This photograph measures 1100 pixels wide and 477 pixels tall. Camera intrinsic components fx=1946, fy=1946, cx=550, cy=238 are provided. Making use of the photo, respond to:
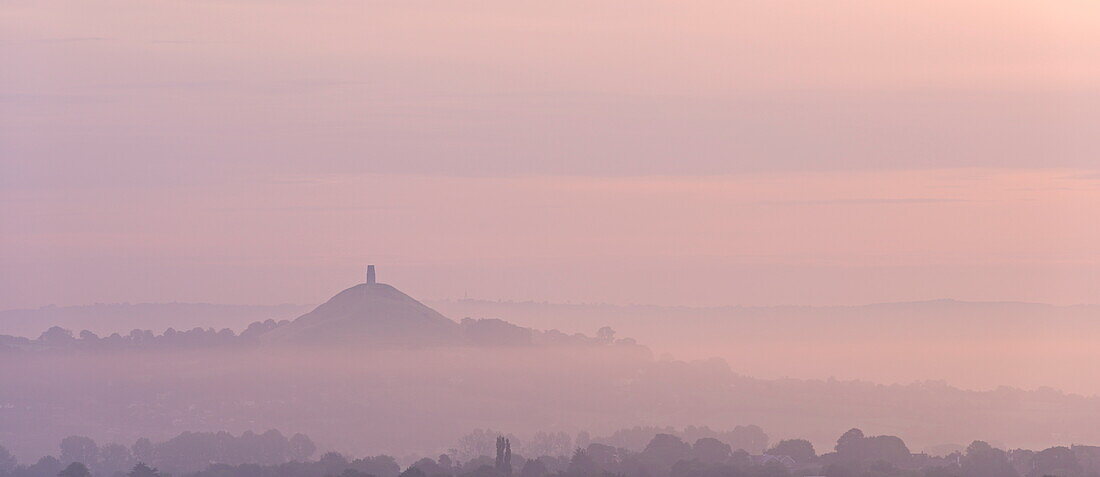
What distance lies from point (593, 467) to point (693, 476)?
13.2m

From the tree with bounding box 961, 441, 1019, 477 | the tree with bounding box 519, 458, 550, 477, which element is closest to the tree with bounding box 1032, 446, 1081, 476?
the tree with bounding box 961, 441, 1019, 477

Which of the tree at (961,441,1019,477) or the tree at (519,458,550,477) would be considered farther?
the tree at (519,458,550,477)

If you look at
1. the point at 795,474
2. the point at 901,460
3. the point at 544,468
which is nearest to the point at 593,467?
the point at 544,468

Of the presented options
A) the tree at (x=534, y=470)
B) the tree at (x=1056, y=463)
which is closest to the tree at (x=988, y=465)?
the tree at (x=1056, y=463)

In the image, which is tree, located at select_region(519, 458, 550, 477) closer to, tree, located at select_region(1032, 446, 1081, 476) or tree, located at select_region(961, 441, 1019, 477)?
tree, located at select_region(961, 441, 1019, 477)

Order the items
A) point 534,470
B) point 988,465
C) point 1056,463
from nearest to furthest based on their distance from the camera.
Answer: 1. point 534,470
2. point 988,465
3. point 1056,463

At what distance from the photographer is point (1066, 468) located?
580ft

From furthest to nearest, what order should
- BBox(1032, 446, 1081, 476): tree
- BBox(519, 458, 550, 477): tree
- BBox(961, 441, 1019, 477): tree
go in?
BBox(1032, 446, 1081, 476): tree → BBox(519, 458, 550, 477): tree → BBox(961, 441, 1019, 477): tree

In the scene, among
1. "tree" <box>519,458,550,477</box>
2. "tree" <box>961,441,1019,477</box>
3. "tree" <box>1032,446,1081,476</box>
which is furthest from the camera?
"tree" <box>1032,446,1081,476</box>

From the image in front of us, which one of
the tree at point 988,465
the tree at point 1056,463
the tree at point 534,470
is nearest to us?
the tree at point 988,465

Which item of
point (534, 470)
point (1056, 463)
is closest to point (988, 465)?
point (1056, 463)

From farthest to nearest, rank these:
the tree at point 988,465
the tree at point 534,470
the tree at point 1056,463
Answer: the tree at point 1056,463
the tree at point 534,470
the tree at point 988,465

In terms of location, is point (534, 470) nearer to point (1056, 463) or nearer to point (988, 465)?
point (988, 465)

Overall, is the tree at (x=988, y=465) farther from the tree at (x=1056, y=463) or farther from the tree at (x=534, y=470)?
the tree at (x=534, y=470)
